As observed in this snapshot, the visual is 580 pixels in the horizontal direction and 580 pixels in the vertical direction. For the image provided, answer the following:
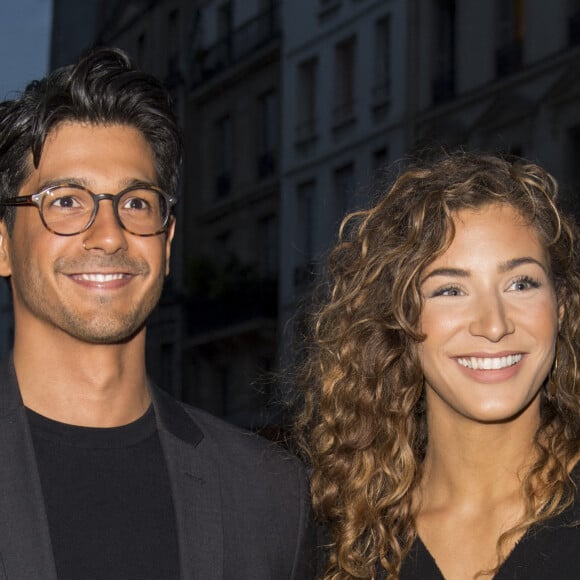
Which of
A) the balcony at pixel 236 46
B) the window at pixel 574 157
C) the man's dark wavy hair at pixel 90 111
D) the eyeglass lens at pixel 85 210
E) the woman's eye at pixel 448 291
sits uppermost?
the balcony at pixel 236 46

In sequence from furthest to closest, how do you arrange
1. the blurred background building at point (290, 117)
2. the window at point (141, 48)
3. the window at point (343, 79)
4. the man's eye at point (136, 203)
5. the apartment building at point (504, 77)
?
the window at point (141, 48) → the window at point (343, 79) → the blurred background building at point (290, 117) → the apartment building at point (504, 77) → the man's eye at point (136, 203)

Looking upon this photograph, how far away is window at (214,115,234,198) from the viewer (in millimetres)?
28172

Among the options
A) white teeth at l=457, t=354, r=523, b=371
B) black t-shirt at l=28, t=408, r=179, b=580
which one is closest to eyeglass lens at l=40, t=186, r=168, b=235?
black t-shirt at l=28, t=408, r=179, b=580

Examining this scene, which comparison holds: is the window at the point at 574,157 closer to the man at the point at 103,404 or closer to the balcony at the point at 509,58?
the balcony at the point at 509,58

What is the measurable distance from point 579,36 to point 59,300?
14.6m

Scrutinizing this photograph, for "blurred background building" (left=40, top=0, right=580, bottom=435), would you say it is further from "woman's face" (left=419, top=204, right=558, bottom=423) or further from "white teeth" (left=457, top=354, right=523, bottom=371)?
"white teeth" (left=457, top=354, right=523, bottom=371)

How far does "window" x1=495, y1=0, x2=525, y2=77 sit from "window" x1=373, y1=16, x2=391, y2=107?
10.2 feet

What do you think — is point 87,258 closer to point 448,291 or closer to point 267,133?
point 448,291

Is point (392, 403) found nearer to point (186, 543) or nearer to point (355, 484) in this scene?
point (355, 484)

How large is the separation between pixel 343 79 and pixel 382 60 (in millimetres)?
1550

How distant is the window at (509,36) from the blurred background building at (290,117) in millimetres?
29

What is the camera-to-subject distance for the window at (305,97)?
25391 millimetres

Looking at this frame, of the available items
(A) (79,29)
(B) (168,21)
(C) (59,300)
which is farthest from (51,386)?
(A) (79,29)

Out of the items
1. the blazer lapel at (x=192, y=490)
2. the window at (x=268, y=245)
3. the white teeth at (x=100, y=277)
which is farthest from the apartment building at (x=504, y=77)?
the white teeth at (x=100, y=277)
